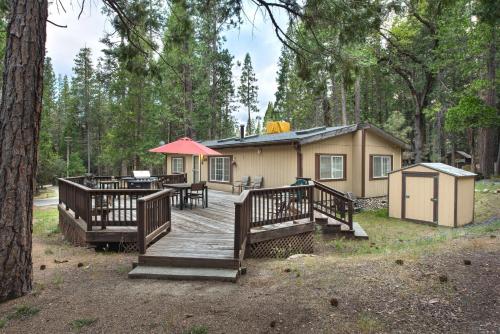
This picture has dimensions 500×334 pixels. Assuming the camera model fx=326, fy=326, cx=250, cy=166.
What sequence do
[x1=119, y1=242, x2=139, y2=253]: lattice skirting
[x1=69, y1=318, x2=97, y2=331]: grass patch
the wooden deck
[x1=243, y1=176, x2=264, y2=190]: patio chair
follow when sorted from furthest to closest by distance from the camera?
1. [x1=243, y1=176, x2=264, y2=190]: patio chair
2. [x1=119, y1=242, x2=139, y2=253]: lattice skirting
3. the wooden deck
4. [x1=69, y1=318, x2=97, y2=331]: grass patch

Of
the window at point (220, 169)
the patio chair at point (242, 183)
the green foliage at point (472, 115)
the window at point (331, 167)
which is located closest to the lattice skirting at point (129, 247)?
the patio chair at point (242, 183)

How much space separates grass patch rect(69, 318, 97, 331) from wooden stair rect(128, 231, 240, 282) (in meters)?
1.19

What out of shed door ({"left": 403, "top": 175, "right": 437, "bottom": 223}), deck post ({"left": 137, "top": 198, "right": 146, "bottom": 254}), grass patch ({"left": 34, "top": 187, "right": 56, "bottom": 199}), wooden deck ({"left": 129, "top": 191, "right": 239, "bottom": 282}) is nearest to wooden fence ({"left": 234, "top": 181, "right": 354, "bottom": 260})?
wooden deck ({"left": 129, "top": 191, "right": 239, "bottom": 282})

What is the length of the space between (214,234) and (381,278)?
3.06 metres

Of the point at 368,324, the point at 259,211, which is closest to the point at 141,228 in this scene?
the point at 259,211

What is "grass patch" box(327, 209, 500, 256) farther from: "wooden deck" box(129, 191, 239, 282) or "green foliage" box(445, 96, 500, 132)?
"green foliage" box(445, 96, 500, 132)

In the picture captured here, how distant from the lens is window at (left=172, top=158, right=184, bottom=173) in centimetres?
1816

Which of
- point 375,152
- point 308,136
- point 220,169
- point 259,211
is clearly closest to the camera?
point 259,211

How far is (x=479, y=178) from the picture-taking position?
1830 centimetres

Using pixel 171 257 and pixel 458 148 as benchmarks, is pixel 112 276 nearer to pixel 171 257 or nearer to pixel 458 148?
pixel 171 257

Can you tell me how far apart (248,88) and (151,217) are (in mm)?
33086

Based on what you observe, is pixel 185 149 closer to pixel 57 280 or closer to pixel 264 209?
pixel 264 209

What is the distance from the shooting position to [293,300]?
10.9 feet

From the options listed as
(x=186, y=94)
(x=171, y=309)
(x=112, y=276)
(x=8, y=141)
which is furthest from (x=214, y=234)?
(x=186, y=94)
